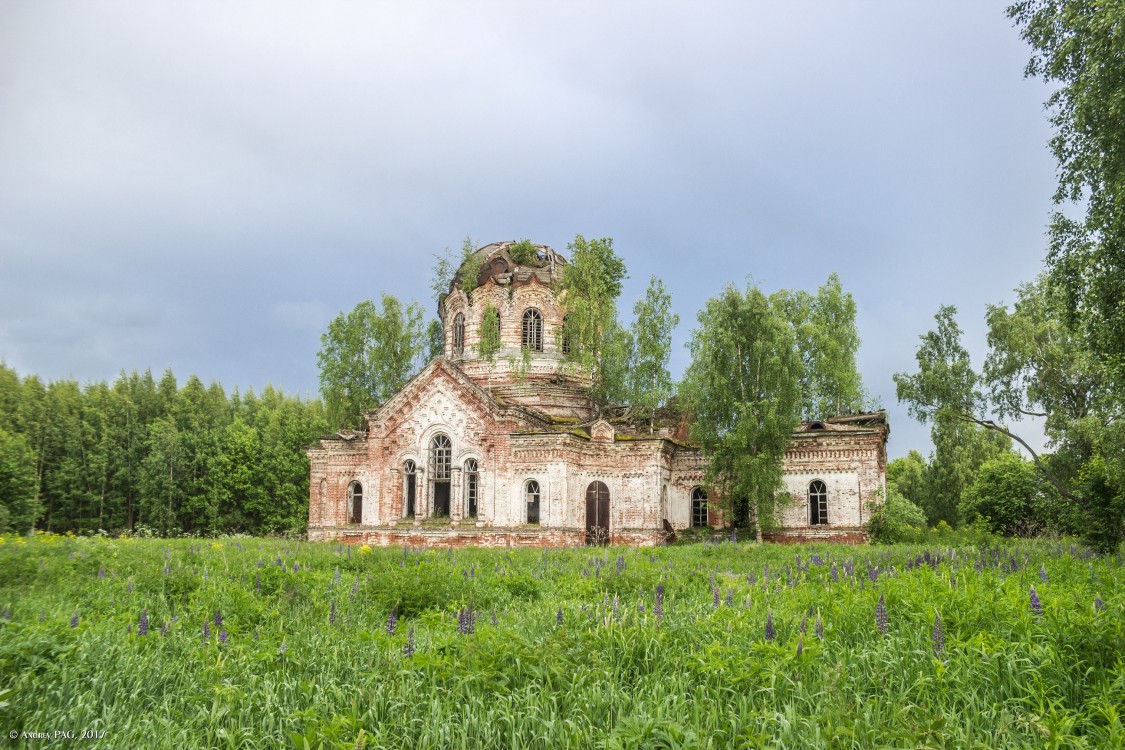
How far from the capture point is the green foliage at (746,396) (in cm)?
2889

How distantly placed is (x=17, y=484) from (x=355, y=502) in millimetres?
22333

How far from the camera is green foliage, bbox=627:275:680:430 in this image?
3528cm

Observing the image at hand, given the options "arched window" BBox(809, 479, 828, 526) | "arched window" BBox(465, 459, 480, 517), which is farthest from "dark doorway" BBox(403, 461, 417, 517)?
"arched window" BBox(809, 479, 828, 526)

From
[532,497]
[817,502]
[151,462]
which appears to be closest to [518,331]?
[532,497]

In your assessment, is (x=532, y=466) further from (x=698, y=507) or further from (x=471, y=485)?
(x=698, y=507)

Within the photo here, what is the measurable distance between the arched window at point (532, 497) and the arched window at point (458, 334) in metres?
9.49

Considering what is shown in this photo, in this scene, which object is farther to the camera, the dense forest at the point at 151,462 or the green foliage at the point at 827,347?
the dense forest at the point at 151,462

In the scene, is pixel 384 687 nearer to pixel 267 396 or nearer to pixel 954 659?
pixel 954 659

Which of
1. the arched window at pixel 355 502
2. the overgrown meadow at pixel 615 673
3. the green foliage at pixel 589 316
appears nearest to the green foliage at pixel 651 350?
the green foliage at pixel 589 316

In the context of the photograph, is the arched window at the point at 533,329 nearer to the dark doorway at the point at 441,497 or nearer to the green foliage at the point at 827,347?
the dark doorway at the point at 441,497

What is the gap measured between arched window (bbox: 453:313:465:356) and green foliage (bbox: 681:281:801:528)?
1210 centimetres

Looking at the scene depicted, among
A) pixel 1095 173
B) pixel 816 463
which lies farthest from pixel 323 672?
pixel 816 463

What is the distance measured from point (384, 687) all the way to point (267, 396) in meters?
65.7

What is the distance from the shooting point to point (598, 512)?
1232 inches
